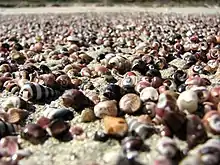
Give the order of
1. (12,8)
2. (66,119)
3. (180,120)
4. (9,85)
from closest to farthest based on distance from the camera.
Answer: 1. (180,120)
2. (66,119)
3. (9,85)
4. (12,8)

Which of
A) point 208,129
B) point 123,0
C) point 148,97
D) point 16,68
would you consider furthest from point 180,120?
point 123,0

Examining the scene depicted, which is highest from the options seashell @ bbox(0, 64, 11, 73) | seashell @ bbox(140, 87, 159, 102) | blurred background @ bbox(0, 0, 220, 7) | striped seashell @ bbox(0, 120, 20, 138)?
seashell @ bbox(140, 87, 159, 102)

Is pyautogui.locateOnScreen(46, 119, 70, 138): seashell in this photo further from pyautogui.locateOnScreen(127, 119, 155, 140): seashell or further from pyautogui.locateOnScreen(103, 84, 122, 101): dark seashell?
pyautogui.locateOnScreen(103, 84, 122, 101): dark seashell

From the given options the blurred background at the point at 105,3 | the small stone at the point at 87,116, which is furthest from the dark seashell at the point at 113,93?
the blurred background at the point at 105,3

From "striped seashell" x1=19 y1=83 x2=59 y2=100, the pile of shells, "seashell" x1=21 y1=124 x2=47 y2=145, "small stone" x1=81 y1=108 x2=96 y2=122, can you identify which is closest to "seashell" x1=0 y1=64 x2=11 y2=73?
the pile of shells

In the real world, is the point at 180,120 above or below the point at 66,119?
above

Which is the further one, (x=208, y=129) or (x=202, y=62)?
(x=202, y=62)

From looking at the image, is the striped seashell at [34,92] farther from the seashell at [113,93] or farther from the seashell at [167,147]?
the seashell at [167,147]

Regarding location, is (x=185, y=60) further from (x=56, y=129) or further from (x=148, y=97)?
(x=56, y=129)
